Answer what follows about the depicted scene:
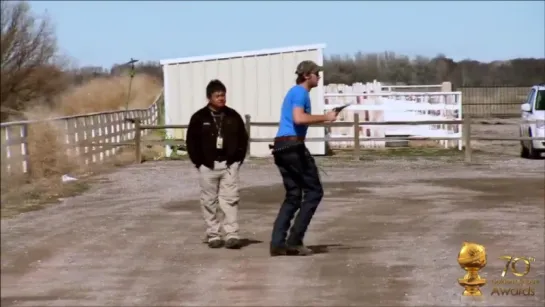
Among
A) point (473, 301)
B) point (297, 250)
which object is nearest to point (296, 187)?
point (297, 250)

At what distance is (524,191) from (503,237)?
17.5 ft

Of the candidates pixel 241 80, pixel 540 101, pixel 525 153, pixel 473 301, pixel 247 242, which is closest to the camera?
pixel 473 301

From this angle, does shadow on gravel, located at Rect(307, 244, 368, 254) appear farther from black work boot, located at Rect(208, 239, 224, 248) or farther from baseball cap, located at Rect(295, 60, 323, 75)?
baseball cap, located at Rect(295, 60, 323, 75)

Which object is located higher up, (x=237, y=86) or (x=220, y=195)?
(x=237, y=86)

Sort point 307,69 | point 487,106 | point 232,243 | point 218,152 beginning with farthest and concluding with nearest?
point 487,106 → point 232,243 → point 218,152 → point 307,69

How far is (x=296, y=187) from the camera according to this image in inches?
303

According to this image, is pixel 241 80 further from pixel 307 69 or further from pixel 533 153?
pixel 307 69

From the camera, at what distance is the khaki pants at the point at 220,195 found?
8258 mm

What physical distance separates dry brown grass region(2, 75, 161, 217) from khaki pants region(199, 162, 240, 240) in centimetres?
129

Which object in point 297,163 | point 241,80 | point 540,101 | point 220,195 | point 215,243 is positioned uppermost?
point 241,80

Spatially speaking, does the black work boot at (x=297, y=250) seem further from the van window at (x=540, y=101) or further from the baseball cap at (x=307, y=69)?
the van window at (x=540, y=101)

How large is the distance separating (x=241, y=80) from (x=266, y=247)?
16245 millimetres

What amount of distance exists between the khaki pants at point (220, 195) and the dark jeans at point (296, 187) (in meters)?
0.68

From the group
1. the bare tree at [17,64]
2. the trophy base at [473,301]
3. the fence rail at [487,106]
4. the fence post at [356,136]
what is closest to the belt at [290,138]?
the trophy base at [473,301]
